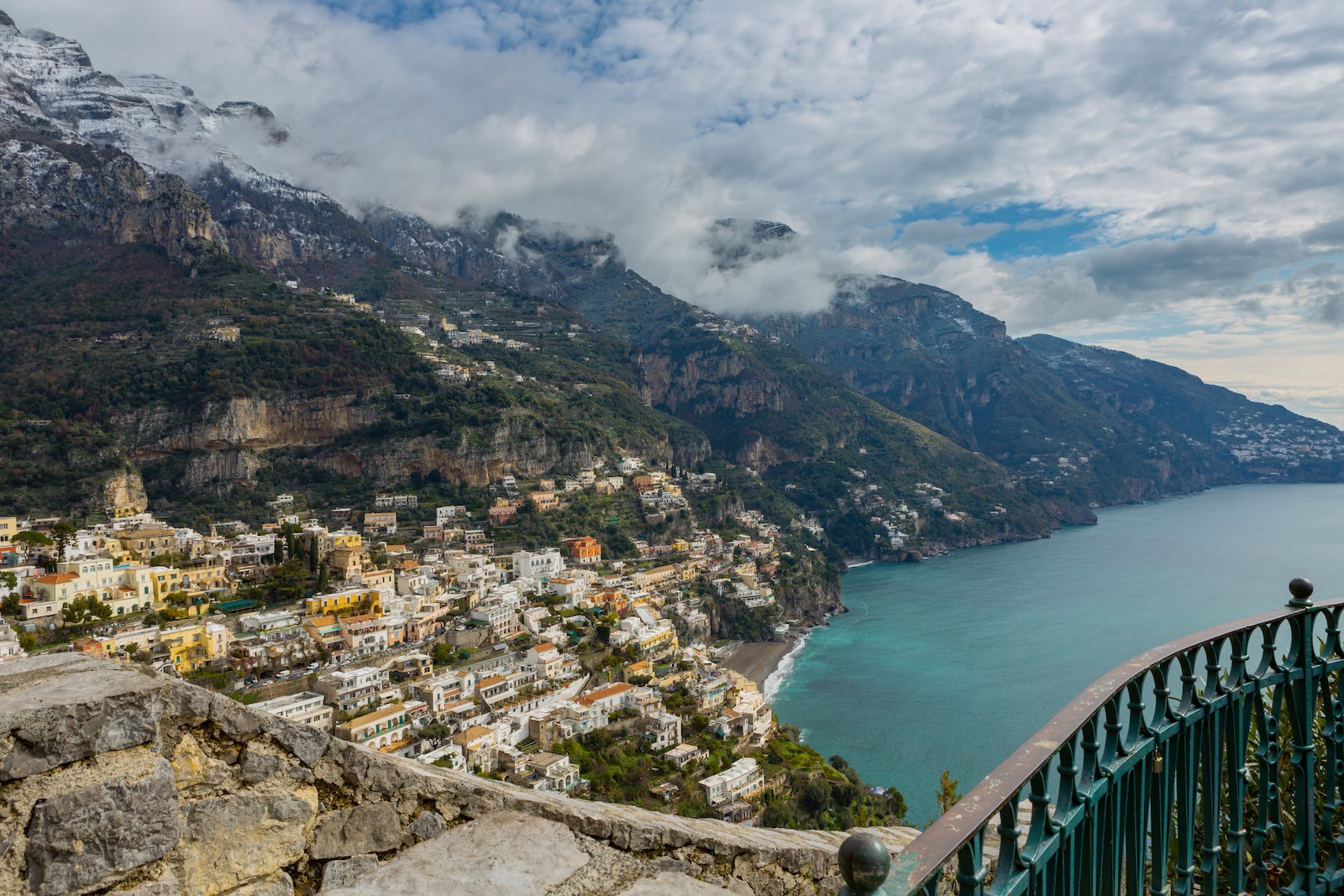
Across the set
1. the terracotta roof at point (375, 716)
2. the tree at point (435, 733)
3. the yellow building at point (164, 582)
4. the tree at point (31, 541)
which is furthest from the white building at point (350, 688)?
the tree at point (31, 541)

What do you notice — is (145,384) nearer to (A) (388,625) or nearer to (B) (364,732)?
(A) (388,625)

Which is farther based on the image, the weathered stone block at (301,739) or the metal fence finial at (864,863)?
the weathered stone block at (301,739)

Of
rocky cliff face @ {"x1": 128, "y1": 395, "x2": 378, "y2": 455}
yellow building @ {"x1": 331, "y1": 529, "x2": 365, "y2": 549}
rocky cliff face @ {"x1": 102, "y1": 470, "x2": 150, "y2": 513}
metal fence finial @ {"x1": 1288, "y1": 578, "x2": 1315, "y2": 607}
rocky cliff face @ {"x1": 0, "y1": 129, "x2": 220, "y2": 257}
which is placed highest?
rocky cliff face @ {"x1": 0, "y1": 129, "x2": 220, "y2": 257}

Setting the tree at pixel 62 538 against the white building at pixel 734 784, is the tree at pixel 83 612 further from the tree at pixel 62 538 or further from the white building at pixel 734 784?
the white building at pixel 734 784

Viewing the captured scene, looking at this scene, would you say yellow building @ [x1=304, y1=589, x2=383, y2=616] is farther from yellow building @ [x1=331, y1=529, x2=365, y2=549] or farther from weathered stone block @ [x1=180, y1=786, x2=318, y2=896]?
weathered stone block @ [x1=180, y1=786, x2=318, y2=896]

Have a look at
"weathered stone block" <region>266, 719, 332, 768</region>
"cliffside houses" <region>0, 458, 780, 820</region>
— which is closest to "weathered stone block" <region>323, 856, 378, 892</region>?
"weathered stone block" <region>266, 719, 332, 768</region>

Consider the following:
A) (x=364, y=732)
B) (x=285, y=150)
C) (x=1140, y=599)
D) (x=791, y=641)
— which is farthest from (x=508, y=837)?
(x=285, y=150)

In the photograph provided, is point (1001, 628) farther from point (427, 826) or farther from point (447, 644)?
point (427, 826)

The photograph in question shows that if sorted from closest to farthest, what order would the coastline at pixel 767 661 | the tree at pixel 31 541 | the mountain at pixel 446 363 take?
the tree at pixel 31 541
the coastline at pixel 767 661
the mountain at pixel 446 363
